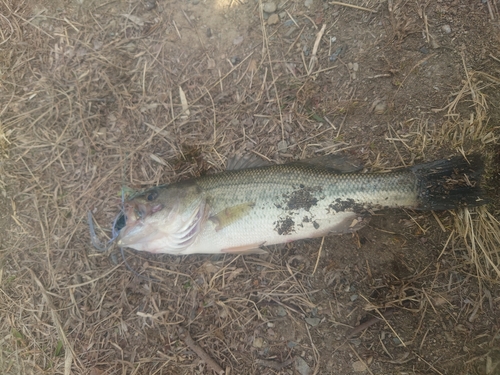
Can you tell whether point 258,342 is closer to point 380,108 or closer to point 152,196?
point 152,196

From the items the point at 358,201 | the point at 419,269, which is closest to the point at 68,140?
the point at 358,201

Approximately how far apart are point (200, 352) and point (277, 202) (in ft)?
5.45

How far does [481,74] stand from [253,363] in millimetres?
3483

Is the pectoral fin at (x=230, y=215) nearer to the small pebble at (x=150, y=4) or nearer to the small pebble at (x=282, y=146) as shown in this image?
the small pebble at (x=282, y=146)

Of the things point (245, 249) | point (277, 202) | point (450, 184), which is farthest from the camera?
point (245, 249)

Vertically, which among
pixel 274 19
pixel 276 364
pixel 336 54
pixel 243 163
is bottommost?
pixel 276 364

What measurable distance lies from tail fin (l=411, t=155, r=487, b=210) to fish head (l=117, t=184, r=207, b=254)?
195 cm

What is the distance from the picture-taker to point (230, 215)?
307 centimetres

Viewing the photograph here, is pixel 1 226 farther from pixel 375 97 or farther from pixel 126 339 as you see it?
pixel 375 97

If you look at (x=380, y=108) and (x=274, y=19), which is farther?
(x=274, y=19)

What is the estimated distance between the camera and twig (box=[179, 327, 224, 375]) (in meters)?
3.26

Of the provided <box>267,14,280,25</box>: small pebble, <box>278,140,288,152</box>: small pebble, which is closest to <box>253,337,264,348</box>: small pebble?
<box>278,140,288,152</box>: small pebble

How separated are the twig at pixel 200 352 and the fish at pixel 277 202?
0.87m

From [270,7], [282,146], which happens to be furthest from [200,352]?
[270,7]
